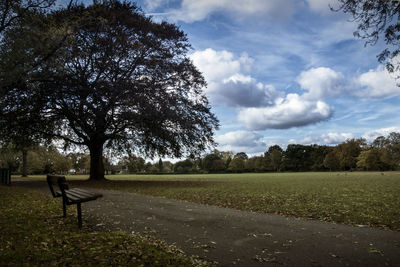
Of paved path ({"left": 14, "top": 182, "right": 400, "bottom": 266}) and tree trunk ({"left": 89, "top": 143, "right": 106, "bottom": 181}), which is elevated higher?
tree trunk ({"left": 89, "top": 143, "right": 106, "bottom": 181})

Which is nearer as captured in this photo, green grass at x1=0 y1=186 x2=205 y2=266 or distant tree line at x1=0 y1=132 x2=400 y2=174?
green grass at x1=0 y1=186 x2=205 y2=266

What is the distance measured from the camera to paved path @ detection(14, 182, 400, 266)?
4.68 meters

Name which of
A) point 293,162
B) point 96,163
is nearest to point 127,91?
point 96,163

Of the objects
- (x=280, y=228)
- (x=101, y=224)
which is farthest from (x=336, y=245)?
(x=101, y=224)

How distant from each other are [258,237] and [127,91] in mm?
16654

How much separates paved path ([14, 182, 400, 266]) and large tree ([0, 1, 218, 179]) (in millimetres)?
12436

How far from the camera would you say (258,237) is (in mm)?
5930

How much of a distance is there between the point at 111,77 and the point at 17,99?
6.83 m

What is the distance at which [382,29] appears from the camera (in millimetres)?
9344

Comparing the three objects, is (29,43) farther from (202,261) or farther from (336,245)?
(336,245)

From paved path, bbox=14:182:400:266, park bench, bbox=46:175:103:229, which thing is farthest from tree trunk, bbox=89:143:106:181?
park bench, bbox=46:175:103:229

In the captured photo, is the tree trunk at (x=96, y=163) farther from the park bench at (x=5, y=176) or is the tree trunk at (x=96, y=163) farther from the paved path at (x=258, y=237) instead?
the paved path at (x=258, y=237)

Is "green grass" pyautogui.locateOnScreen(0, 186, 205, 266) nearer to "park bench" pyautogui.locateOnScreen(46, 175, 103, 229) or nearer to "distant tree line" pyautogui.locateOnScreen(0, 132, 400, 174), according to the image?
"park bench" pyautogui.locateOnScreen(46, 175, 103, 229)

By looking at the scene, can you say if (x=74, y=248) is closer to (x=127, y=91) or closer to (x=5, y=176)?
(x=127, y=91)
